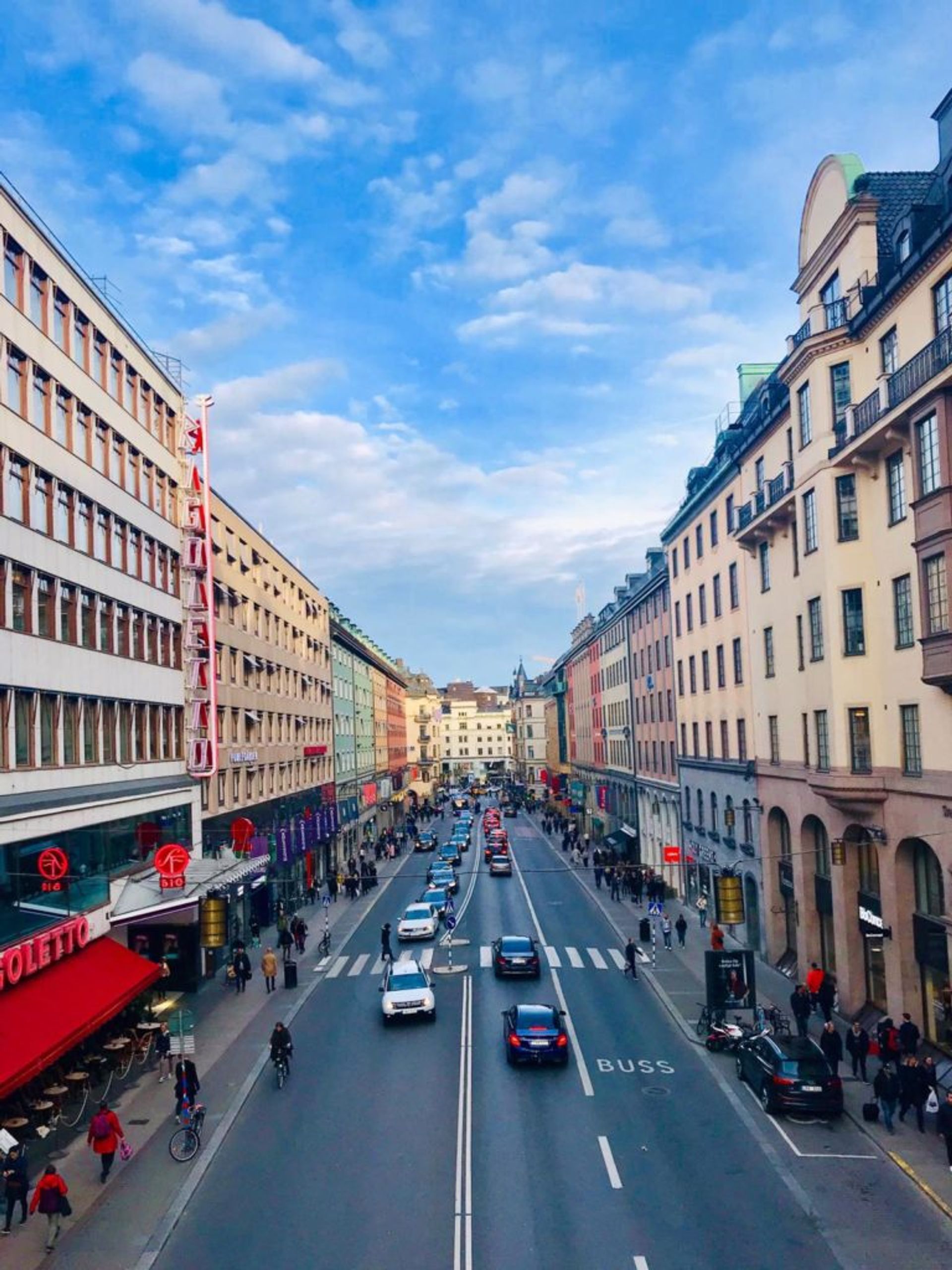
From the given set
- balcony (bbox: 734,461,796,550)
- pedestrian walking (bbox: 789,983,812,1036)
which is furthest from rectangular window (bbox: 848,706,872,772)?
balcony (bbox: 734,461,796,550)

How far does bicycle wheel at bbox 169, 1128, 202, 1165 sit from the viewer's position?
65.2 feet

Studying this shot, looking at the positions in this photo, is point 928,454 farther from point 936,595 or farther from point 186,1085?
point 186,1085

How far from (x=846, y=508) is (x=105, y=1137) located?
75.6 ft

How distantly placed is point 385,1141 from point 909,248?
74.8ft

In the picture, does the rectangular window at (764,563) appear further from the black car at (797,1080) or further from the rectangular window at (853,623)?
the black car at (797,1080)

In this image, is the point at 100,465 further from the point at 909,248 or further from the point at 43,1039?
the point at 909,248

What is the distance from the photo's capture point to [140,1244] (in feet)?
53.2

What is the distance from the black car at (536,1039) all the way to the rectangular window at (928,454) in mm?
15060

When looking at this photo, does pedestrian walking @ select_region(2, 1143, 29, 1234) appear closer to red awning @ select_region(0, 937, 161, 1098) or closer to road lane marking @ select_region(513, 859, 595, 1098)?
red awning @ select_region(0, 937, 161, 1098)

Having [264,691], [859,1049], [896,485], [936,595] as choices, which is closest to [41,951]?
[859,1049]

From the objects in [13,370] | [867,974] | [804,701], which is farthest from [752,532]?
[13,370]

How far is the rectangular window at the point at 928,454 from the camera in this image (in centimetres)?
2350

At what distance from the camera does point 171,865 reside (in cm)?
2855

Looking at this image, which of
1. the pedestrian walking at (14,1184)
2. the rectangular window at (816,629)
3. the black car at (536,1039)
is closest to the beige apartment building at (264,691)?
the black car at (536,1039)
